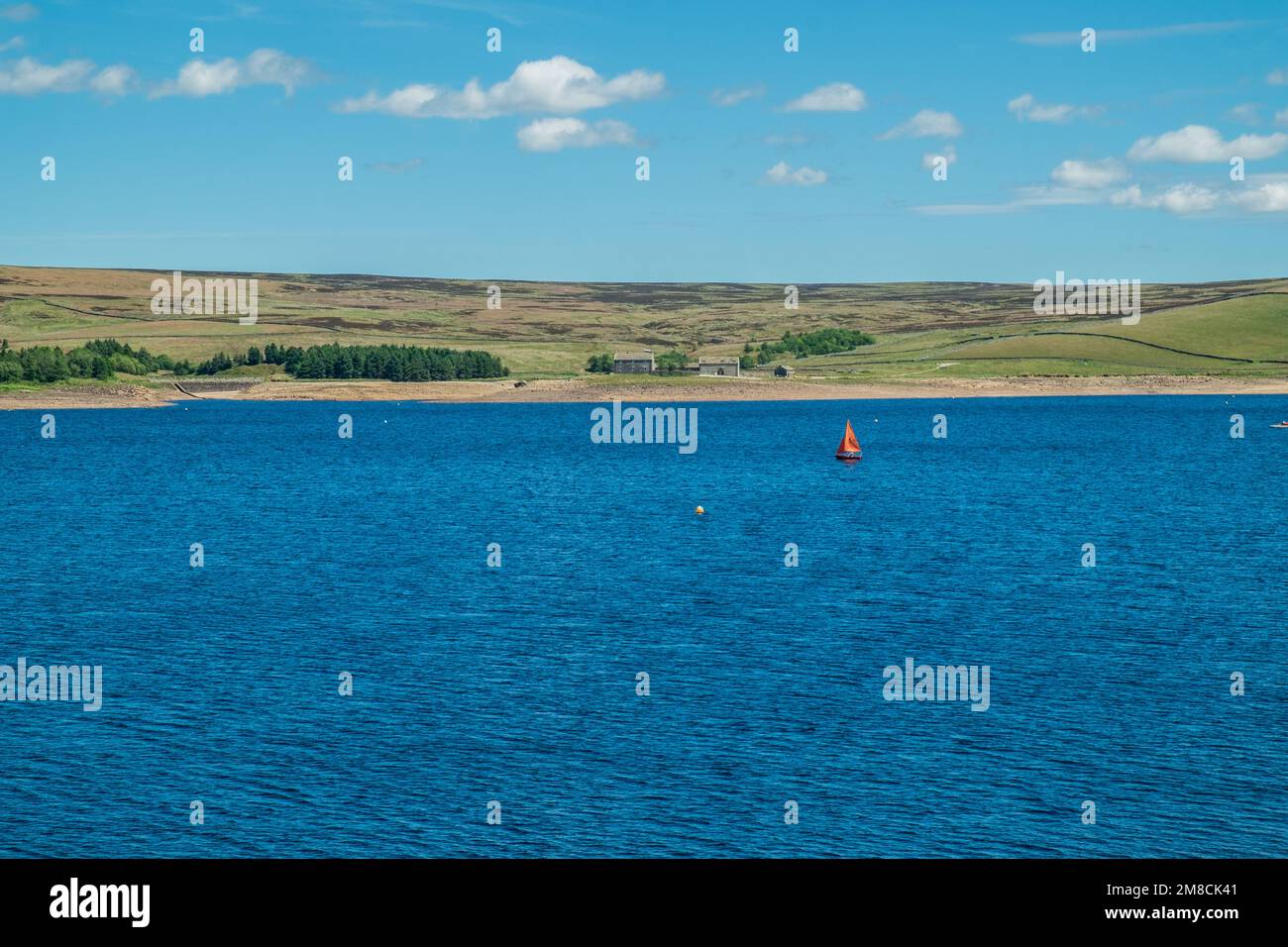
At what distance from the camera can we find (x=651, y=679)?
157ft

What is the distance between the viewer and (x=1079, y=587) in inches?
2618

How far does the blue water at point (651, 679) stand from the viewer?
33.6m

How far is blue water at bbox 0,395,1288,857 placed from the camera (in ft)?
110

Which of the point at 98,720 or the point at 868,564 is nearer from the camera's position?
the point at 98,720

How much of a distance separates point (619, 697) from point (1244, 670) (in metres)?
21.1

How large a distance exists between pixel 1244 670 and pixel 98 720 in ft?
120

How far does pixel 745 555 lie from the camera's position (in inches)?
3083
